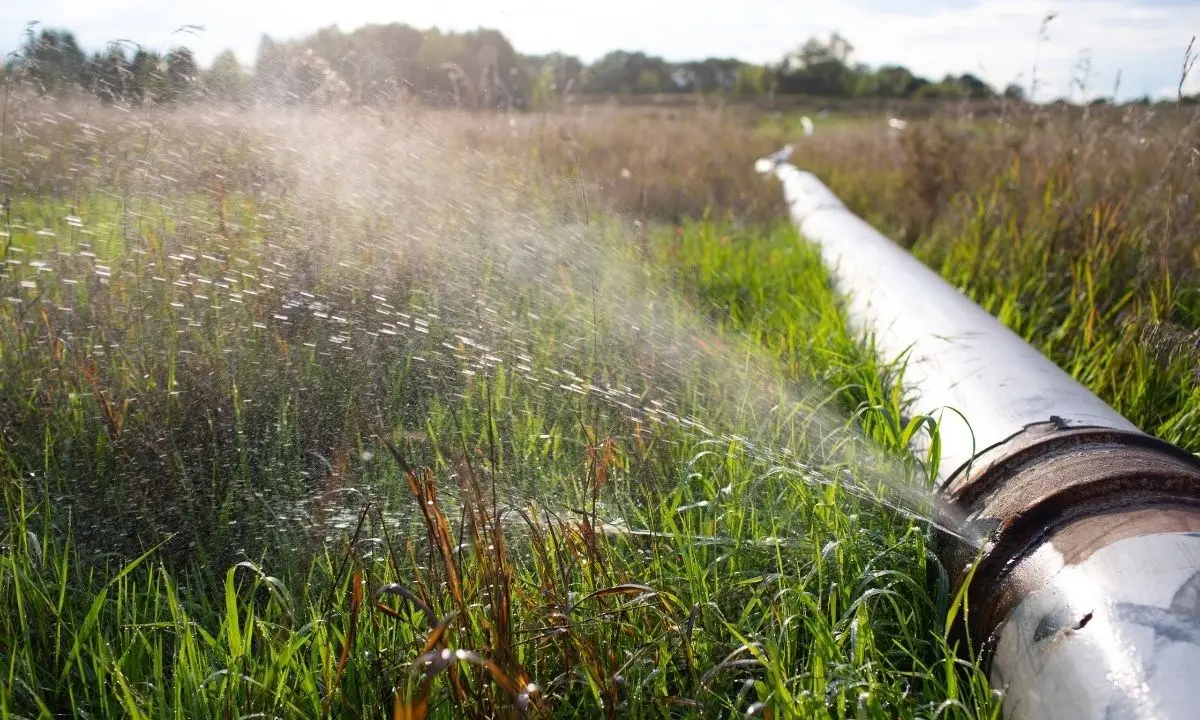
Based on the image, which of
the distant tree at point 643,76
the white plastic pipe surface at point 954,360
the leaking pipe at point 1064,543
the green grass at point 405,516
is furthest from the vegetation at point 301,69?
the distant tree at point 643,76

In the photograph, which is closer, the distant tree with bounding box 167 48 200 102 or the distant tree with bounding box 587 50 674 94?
the distant tree with bounding box 167 48 200 102

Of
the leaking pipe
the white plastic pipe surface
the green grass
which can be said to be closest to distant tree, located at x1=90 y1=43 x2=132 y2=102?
the green grass

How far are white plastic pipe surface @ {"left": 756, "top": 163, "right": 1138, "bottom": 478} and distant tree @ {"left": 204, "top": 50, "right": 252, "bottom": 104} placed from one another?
7.81ft

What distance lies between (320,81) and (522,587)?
2.58 meters

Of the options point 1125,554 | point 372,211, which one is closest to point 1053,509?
point 1125,554

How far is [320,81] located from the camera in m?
3.52

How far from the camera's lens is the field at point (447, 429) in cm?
146

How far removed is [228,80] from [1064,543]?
10.3 feet

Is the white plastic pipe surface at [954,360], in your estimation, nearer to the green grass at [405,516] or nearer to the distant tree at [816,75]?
the green grass at [405,516]

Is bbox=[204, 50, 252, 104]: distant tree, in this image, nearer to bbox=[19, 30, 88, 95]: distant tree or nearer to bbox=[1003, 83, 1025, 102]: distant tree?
bbox=[19, 30, 88, 95]: distant tree

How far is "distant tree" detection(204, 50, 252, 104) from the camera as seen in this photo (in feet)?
10.5

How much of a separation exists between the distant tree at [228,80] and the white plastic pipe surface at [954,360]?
2.38 m

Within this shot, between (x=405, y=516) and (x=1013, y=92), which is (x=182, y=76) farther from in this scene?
(x=1013, y=92)

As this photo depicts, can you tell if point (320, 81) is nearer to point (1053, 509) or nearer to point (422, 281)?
point (422, 281)
